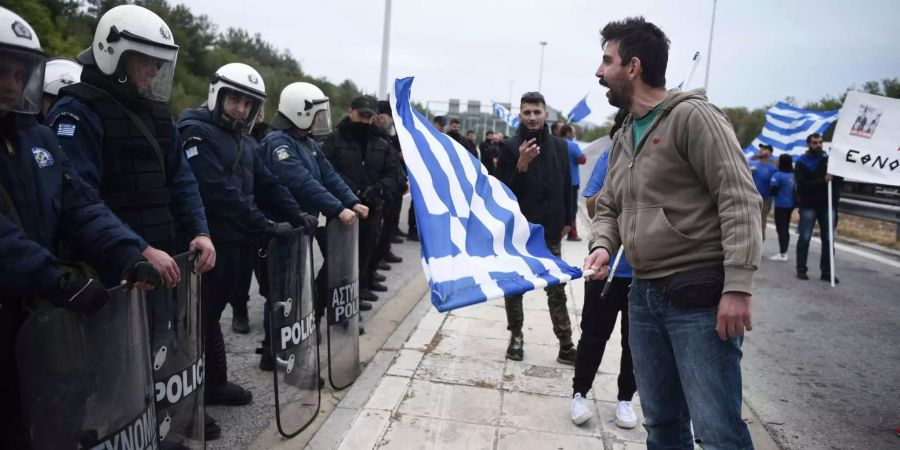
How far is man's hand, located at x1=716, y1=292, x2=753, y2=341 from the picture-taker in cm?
199

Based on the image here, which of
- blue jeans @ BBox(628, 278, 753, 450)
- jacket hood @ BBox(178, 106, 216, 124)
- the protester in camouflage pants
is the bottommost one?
the protester in camouflage pants

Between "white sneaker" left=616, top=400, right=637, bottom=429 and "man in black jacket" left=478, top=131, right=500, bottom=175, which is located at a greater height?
"man in black jacket" left=478, top=131, right=500, bottom=175

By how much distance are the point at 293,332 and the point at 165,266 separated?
3.28 ft

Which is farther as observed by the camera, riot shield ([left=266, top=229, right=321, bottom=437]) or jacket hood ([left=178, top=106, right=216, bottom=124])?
jacket hood ([left=178, top=106, right=216, bottom=124])

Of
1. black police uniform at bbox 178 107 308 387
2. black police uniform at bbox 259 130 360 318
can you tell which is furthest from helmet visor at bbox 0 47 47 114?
black police uniform at bbox 259 130 360 318

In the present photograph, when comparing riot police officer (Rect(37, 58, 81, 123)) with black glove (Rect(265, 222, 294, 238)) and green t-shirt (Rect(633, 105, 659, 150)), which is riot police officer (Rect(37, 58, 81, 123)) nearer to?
black glove (Rect(265, 222, 294, 238))

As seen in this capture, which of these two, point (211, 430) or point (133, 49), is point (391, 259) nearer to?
point (211, 430)

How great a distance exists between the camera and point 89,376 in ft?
6.14

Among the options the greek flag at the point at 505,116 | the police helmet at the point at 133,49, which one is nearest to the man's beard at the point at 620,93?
the police helmet at the point at 133,49

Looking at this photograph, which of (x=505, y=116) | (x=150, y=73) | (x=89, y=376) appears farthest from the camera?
(x=505, y=116)

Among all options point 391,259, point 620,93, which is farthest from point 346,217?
point 391,259

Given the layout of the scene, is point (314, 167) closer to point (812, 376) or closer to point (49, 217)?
point (49, 217)

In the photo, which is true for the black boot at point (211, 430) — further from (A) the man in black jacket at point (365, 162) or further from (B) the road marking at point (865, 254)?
(B) the road marking at point (865, 254)

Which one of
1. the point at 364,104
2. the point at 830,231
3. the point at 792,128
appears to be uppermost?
the point at 792,128
